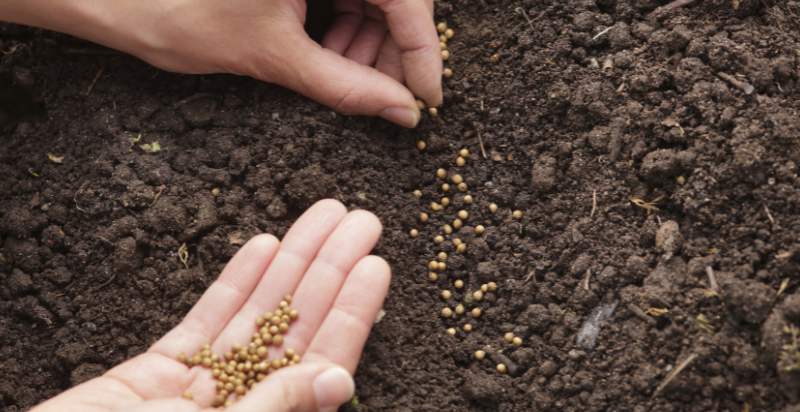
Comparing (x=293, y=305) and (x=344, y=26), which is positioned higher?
(x=344, y=26)

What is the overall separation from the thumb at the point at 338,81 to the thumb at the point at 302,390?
3.09 ft

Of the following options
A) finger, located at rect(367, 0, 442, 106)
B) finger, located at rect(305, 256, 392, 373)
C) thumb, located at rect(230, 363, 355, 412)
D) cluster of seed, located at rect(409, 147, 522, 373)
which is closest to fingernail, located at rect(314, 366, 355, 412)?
thumb, located at rect(230, 363, 355, 412)

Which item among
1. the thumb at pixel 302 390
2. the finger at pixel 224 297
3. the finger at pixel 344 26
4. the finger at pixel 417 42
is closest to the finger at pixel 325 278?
the finger at pixel 224 297

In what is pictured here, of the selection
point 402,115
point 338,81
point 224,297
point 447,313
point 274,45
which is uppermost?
point 274,45

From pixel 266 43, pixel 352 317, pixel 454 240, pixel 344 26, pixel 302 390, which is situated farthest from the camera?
pixel 344 26

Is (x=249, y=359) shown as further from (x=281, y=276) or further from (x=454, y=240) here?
(x=454, y=240)

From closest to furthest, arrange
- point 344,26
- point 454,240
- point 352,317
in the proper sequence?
point 352,317, point 454,240, point 344,26

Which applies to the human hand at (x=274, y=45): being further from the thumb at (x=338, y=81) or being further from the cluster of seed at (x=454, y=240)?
the cluster of seed at (x=454, y=240)

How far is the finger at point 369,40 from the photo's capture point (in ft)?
9.50

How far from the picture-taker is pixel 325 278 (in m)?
2.46

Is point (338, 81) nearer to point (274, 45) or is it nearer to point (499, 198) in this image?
point (274, 45)

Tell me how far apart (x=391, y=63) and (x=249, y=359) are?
43.9 inches

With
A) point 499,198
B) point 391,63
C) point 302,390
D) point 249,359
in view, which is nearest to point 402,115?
point 391,63

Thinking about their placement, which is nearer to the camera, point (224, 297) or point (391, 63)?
point (224, 297)
